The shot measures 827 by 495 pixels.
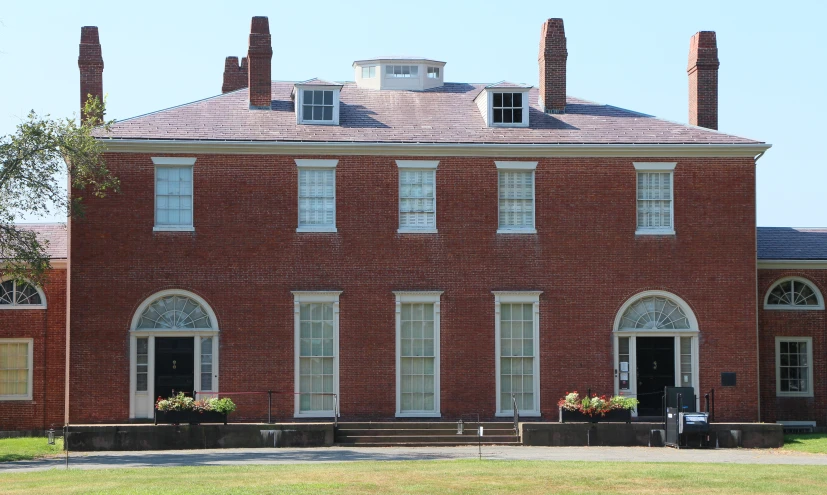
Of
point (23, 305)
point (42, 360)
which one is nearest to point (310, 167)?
point (23, 305)

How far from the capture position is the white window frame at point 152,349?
3316cm

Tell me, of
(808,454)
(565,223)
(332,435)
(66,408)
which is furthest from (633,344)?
(66,408)

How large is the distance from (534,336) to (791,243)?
29.0 ft

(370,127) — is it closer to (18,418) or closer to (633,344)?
(633,344)

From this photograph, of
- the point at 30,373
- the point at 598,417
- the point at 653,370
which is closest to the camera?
the point at 598,417

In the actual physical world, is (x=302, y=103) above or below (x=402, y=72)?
below

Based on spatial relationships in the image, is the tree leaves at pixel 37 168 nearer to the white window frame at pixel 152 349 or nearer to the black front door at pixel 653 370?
the white window frame at pixel 152 349

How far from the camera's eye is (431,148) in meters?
34.1

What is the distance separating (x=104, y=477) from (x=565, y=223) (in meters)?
15.0

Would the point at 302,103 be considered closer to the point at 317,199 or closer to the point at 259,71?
the point at 259,71

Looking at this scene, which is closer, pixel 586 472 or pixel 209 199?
pixel 586 472

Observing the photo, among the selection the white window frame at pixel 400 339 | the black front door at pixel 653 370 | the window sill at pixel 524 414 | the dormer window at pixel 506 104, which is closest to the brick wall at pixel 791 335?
the black front door at pixel 653 370

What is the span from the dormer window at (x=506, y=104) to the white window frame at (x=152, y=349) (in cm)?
920

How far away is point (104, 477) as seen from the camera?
2381 cm
